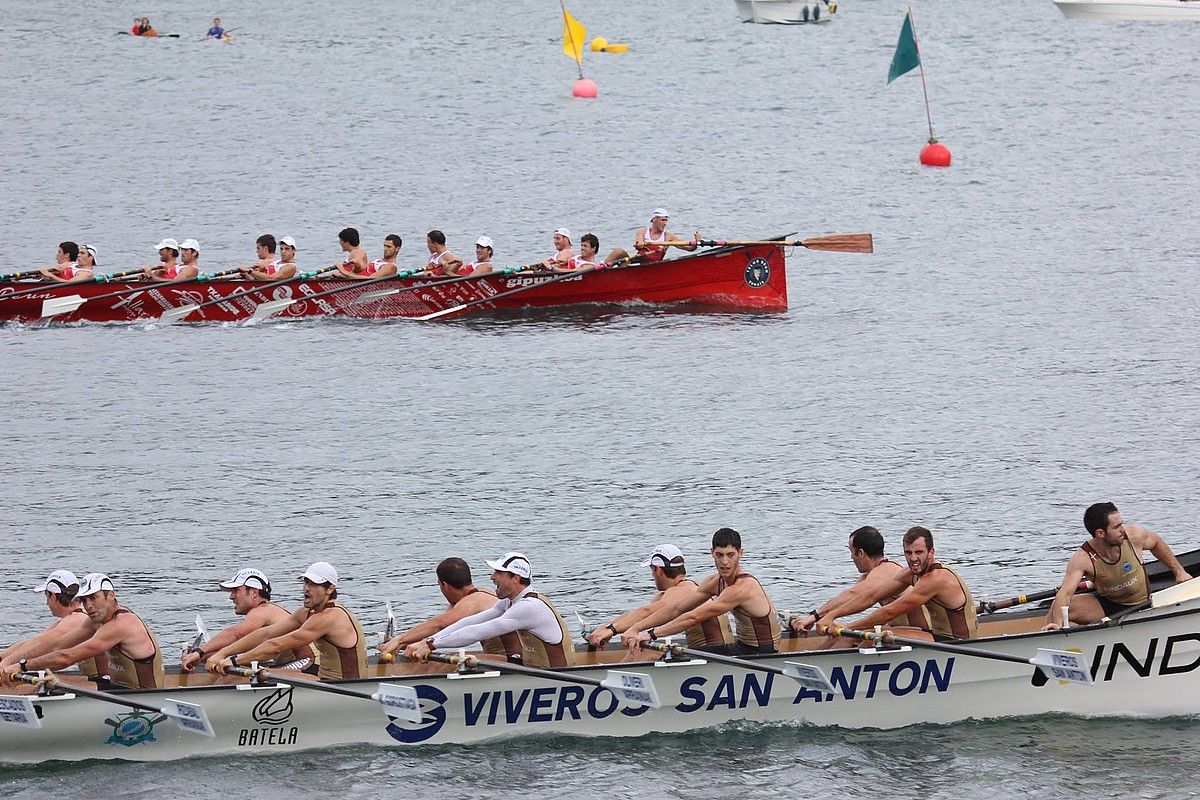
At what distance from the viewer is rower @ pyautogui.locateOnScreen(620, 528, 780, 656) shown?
1759cm

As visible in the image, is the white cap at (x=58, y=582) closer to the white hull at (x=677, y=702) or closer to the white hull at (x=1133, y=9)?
the white hull at (x=677, y=702)

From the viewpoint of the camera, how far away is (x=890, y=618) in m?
17.8

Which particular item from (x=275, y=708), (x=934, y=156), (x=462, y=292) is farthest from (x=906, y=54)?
(x=275, y=708)

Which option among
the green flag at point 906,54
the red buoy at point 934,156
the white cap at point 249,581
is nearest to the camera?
the white cap at point 249,581

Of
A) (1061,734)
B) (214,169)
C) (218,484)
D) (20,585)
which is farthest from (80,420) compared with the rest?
(214,169)

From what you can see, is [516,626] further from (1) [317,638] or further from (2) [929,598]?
(2) [929,598]

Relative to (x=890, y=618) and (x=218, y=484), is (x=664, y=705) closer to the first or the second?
(x=890, y=618)

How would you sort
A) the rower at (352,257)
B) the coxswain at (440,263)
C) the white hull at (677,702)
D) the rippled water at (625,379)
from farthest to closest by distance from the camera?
the coxswain at (440,263), the rower at (352,257), the rippled water at (625,379), the white hull at (677,702)

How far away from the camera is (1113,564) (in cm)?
1753

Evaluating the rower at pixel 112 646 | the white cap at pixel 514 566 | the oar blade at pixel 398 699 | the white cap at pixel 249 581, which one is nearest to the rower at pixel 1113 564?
the white cap at pixel 514 566

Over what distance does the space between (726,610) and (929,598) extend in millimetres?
1966

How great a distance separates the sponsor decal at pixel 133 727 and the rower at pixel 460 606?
231cm

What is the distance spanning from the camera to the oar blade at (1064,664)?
17.2 metres

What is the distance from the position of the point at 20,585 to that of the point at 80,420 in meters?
8.06
